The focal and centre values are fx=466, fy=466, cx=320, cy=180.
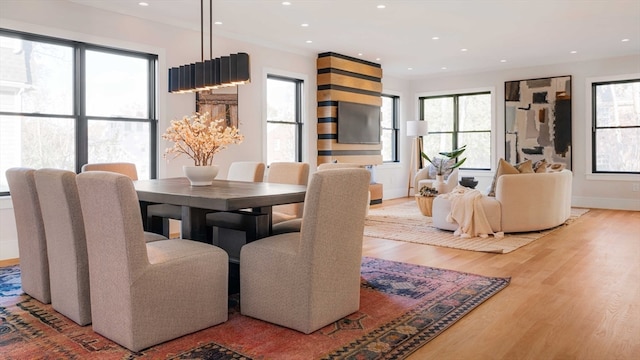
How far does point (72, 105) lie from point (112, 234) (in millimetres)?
3303

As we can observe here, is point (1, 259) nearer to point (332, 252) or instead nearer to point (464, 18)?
point (332, 252)

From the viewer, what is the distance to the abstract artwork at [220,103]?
607cm

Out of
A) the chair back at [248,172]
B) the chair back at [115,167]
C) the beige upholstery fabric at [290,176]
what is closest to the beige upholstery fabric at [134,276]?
the beige upholstery fabric at [290,176]

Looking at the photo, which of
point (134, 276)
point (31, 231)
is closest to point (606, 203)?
point (134, 276)

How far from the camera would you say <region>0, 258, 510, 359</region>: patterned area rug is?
2344 millimetres

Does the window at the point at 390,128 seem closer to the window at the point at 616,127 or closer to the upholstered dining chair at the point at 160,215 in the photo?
the window at the point at 616,127

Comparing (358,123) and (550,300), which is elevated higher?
(358,123)

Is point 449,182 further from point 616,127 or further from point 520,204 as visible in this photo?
point 616,127

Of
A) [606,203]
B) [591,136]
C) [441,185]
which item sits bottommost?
[606,203]

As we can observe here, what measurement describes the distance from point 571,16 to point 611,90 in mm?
3365

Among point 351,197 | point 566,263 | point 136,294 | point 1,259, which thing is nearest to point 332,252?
point 351,197

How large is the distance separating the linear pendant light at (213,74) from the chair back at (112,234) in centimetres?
166

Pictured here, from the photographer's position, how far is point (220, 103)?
625 centimetres

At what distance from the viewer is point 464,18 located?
5770 mm
